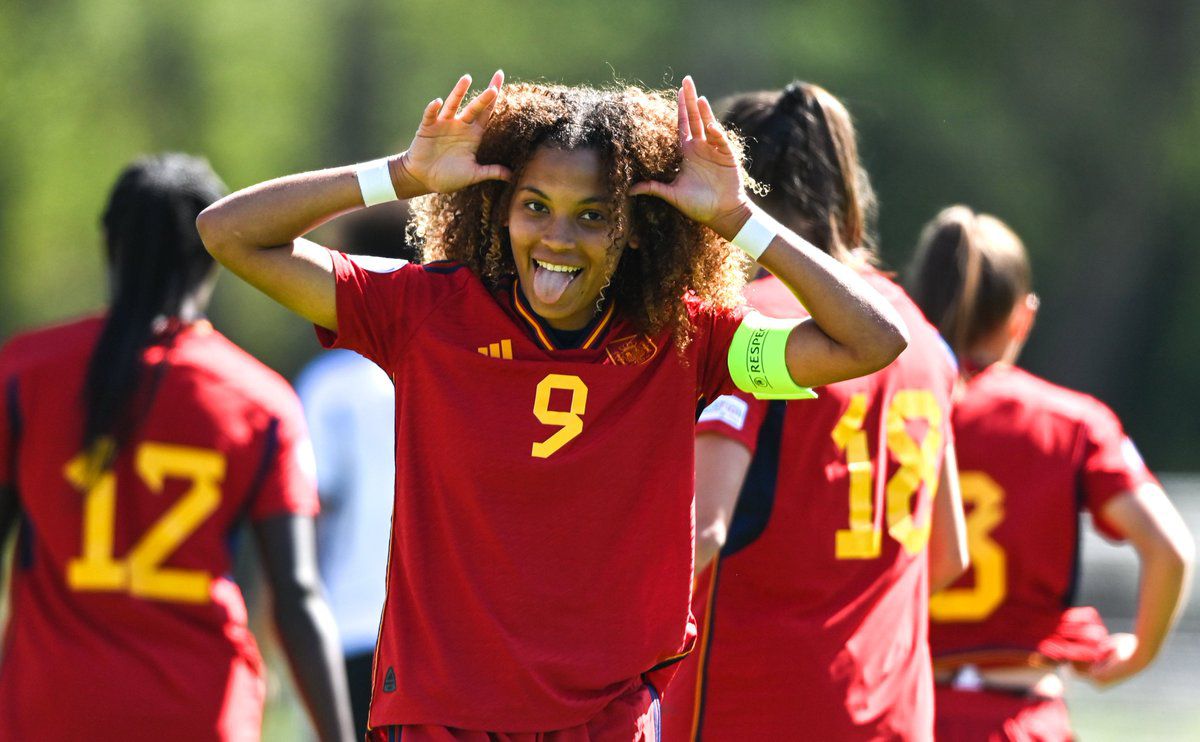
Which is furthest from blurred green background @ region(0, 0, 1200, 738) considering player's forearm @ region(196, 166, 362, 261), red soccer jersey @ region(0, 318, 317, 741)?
player's forearm @ region(196, 166, 362, 261)

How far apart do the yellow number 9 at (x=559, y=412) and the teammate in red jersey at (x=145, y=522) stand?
1.47 meters

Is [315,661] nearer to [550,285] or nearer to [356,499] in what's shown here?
[356,499]

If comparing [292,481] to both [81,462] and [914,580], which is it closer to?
[81,462]

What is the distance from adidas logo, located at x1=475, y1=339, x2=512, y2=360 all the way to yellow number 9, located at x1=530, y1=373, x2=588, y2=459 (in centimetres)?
9

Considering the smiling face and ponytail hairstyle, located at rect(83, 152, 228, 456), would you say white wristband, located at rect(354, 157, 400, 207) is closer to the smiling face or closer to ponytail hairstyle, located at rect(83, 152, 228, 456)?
the smiling face

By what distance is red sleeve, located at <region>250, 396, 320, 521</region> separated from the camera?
467cm

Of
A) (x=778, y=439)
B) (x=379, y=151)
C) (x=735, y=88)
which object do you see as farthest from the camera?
(x=379, y=151)

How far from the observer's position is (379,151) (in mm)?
28484

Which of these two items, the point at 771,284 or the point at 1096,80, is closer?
the point at 771,284

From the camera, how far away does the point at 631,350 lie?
11.5 feet

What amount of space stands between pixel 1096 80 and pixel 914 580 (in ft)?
77.6

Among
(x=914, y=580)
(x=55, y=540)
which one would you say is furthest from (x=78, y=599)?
(x=914, y=580)

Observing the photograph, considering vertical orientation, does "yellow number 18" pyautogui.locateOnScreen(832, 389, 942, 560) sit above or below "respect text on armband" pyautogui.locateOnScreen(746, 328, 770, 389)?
below

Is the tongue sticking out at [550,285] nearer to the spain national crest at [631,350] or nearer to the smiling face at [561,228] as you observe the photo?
the smiling face at [561,228]
